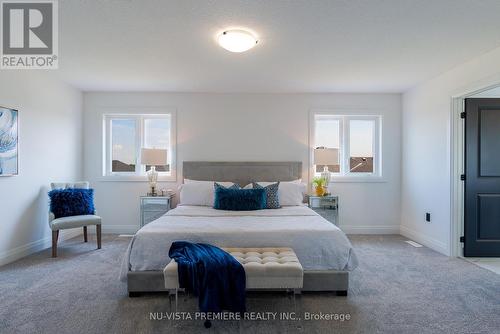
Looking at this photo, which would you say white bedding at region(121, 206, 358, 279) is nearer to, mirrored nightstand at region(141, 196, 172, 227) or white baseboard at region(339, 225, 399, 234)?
mirrored nightstand at region(141, 196, 172, 227)

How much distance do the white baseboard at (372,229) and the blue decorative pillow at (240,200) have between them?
190cm

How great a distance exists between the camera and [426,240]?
4.15 meters

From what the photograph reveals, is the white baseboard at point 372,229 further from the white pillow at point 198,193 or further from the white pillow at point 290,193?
the white pillow at point 198,193

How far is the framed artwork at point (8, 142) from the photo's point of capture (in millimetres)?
3277

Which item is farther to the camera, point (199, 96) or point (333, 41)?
point (199, 96)

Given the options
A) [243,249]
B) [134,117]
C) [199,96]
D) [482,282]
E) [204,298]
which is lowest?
[482,282]

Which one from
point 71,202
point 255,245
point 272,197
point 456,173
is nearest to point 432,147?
point 456,173

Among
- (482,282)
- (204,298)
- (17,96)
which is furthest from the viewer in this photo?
(17,96)

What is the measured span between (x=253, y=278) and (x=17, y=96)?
3.67 meters

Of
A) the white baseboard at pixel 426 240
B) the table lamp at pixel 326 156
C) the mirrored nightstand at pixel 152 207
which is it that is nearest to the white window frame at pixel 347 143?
Answer: the table lamp at pixel 326 156

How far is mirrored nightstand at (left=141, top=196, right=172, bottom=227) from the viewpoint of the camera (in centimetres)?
436

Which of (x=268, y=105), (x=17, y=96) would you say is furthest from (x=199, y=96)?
(x=17, y=96)

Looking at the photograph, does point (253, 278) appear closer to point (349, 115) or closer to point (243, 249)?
point (243, 249)

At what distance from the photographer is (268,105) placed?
4824mm
